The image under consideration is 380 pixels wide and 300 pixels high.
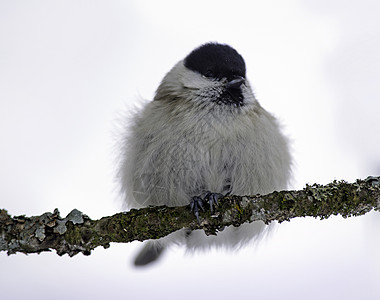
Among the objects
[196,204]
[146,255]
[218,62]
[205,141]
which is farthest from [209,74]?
[146,255]

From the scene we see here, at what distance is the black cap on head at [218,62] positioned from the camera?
2.02 m

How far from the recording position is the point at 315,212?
1.57m

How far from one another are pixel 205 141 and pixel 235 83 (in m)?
0.30

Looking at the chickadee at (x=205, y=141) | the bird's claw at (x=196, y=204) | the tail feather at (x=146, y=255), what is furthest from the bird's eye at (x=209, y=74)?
the tail feather at (x=146, y=255)

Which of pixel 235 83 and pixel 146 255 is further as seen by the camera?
pixel 146 255

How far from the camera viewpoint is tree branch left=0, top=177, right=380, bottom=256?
1457 mm

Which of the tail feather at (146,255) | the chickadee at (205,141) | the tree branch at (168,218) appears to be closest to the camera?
the tree branch at (168,218)

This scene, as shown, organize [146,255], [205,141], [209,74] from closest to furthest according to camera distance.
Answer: [205,141], [209,74], [146,255]

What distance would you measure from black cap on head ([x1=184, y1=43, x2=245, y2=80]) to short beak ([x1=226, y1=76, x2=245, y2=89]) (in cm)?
2

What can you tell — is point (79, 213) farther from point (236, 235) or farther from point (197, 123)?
point (236, 235)

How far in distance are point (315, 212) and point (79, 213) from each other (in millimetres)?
834

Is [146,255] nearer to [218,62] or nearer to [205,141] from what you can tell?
[205,141]

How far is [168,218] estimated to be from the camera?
1585 mm

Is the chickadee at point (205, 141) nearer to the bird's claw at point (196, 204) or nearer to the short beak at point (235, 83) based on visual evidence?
the short beak at point (235, 83)
